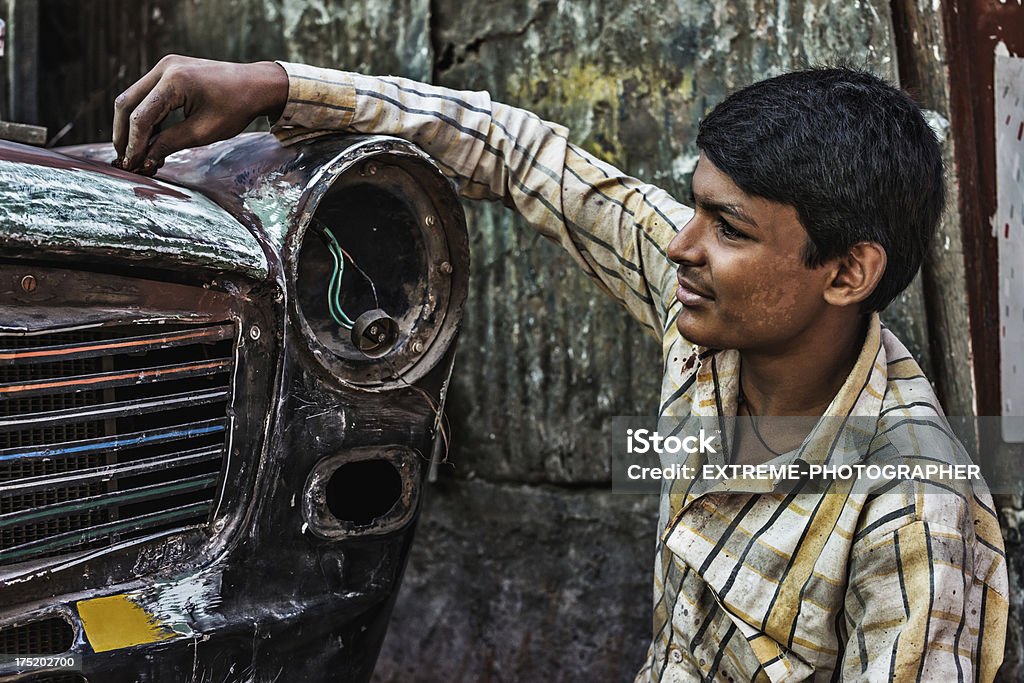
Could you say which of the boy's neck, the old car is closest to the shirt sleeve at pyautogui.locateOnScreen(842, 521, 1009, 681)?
the boy's neck

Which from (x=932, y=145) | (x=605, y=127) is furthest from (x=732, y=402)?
(x=605, y=127)

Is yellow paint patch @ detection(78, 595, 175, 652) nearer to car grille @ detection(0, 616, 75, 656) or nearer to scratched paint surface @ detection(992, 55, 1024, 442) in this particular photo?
car grille @ detection(0, 616, 75, 656)

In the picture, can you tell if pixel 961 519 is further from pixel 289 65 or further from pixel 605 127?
pixel 605 127

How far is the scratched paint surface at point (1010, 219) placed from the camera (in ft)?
7.89

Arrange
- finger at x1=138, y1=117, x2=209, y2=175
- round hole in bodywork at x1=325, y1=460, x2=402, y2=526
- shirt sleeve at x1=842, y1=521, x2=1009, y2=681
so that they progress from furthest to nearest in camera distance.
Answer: round hole in bodywork at x1=325, y1=460, x2=402, y2=526
finger at x1=138, y1=117, x2=209, y2=175
shirt sleeve at x1=842, y1=521, x2=1009, y2=681

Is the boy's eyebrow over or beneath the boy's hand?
beneath

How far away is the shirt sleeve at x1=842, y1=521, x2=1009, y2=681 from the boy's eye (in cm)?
45

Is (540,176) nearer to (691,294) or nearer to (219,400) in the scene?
(691,294)

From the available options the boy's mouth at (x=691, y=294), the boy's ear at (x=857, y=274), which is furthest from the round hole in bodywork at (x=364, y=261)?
the boy's ear at (x=857, y=274)

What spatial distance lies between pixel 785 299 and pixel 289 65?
89cm

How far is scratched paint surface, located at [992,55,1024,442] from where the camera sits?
240 cm

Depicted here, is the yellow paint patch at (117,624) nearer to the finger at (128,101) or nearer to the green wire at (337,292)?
the green wire at (337,292)

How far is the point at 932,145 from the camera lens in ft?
5.13

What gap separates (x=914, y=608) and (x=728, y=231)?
1.87 feet
